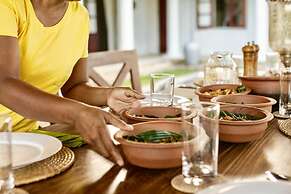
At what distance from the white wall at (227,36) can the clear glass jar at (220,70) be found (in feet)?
32.9

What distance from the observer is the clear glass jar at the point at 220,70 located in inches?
81.6

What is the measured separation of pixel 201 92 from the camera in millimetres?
1726

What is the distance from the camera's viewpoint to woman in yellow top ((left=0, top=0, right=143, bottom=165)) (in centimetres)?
111

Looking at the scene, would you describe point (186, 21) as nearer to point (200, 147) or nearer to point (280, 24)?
point (280, 24)

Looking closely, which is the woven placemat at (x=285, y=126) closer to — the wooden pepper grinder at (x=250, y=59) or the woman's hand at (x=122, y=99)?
the woman's hand at (x=122, y=99)

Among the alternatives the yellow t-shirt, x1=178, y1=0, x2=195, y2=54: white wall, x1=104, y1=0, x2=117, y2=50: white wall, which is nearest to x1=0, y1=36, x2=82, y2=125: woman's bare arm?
the yellow t-shirt

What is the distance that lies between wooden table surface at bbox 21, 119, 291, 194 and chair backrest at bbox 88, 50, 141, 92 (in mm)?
1231

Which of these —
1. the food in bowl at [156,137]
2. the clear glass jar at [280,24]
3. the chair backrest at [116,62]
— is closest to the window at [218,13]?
the chair backrest at [116,62]

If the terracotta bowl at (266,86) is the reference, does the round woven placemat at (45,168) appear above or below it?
below

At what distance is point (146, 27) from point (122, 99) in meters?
10.9

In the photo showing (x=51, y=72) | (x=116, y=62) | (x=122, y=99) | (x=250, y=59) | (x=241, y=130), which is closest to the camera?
(x=241, y=130)

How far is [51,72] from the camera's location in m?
1.63

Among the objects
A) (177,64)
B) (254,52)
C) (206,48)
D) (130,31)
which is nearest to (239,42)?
(206,48)

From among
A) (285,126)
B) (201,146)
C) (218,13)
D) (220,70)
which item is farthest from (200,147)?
(218,13)
